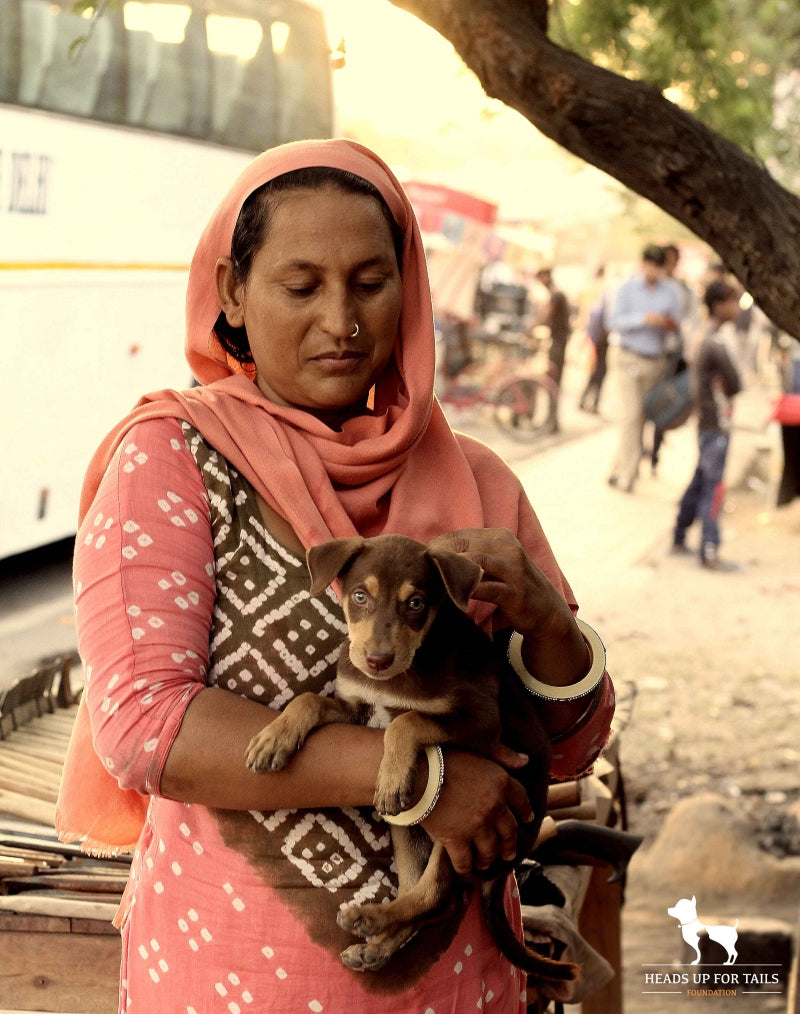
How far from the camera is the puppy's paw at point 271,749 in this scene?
153 centimetres

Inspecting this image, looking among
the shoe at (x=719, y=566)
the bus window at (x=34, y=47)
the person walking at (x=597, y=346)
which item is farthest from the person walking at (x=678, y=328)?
the bus window at (x=34, y=47)

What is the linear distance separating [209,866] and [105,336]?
7.98 metres

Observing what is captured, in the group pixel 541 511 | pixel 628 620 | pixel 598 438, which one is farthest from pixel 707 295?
pixel 598 438

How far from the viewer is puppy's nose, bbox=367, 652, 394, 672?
5.37 feet

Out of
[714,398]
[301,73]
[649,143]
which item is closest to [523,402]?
[301,73]

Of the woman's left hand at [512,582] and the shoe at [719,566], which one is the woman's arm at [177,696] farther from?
the shoe at [719,566]

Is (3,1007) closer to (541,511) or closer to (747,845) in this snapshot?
A: (747,845)

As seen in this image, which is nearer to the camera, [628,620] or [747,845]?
[747,845]

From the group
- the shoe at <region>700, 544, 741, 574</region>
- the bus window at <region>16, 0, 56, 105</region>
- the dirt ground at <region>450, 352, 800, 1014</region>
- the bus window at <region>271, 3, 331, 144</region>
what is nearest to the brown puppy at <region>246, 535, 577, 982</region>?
the dirt ground at <region>450, 352, 800, 1014</region>

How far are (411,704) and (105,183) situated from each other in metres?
7.97

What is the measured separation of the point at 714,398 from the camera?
958cm

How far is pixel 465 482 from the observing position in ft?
6.21

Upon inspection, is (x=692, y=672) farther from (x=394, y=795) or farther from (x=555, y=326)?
(x=555, y=326)

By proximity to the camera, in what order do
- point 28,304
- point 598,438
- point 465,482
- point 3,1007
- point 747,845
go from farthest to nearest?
point 598,438 < point 28,304 < point 747,845 < point 3,1007 < point 465,482
